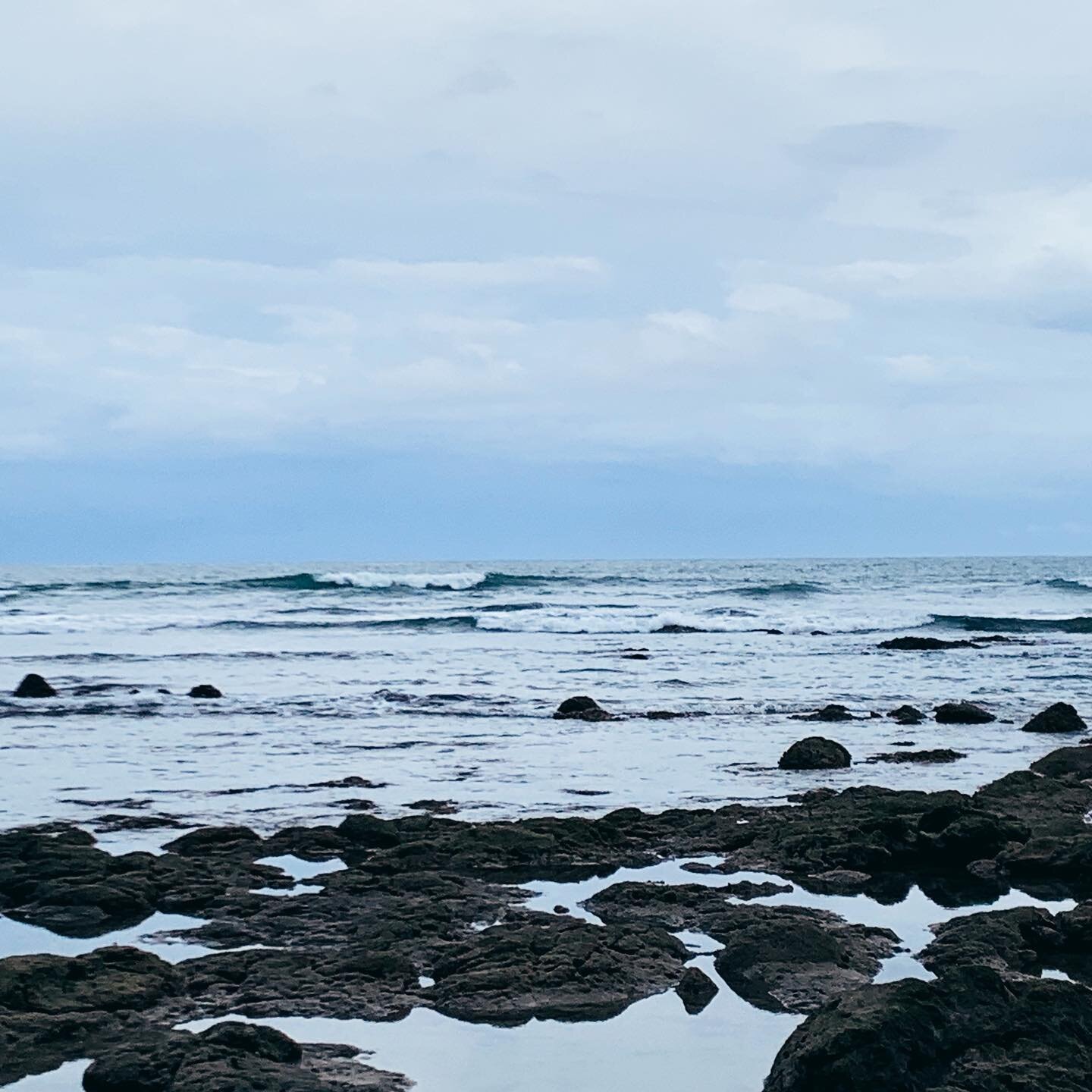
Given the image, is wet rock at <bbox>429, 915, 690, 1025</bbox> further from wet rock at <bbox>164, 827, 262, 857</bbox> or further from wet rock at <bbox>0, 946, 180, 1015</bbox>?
wet rock at <bbox>164, 827, 262, 857</bbox>

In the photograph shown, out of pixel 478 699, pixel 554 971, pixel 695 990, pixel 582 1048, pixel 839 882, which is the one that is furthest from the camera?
pixel 478 699

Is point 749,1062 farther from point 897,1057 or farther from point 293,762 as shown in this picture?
point 293,762

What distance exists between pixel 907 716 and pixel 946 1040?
13651 mm

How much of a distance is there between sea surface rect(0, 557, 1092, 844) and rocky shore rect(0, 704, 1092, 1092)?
1695mm

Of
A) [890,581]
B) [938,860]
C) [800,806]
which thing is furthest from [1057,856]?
[890,581]

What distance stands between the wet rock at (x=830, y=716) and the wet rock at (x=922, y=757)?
3079mm

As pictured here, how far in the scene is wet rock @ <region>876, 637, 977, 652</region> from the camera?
32156 millimetres

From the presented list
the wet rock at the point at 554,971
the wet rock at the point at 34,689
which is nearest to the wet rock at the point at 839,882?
the wet rock at the point at 554,971

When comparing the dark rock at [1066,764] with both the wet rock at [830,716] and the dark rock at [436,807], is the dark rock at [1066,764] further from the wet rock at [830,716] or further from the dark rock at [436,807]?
the dark rock at [436,807]

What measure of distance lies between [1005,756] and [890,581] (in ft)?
212

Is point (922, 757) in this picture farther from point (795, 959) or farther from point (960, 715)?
point (795, 959)

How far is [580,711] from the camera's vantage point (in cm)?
1842

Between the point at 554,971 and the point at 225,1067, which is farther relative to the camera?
the point at 554,971

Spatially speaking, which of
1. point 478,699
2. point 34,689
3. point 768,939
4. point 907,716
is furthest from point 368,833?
point 34,689
